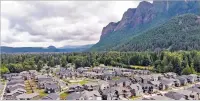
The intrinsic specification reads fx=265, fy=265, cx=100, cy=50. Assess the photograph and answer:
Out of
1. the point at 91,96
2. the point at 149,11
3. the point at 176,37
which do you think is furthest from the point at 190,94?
the point at 149,11

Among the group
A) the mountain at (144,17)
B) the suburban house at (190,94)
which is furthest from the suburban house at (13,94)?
the mountain at (144,17)

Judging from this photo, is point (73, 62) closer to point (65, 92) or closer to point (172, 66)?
point (172, 66)

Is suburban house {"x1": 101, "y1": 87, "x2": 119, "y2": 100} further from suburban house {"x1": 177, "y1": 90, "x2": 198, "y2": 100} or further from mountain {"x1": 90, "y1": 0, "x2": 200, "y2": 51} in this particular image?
mountain {"x1": 90, "y1": 0, "x2": 200, "y2": 51}

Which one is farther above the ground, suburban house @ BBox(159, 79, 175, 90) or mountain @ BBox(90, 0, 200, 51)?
mountain @ BBox(90, 0, 200, 51)

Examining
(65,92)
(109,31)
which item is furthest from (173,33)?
(109,31)

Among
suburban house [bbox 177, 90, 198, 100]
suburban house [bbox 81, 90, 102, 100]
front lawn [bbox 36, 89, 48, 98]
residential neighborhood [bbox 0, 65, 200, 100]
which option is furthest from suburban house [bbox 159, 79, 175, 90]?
front lawn [bbox 36, 89, 48, 98]

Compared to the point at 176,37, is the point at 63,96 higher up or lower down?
lower down

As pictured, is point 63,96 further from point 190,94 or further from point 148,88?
point 190,94
